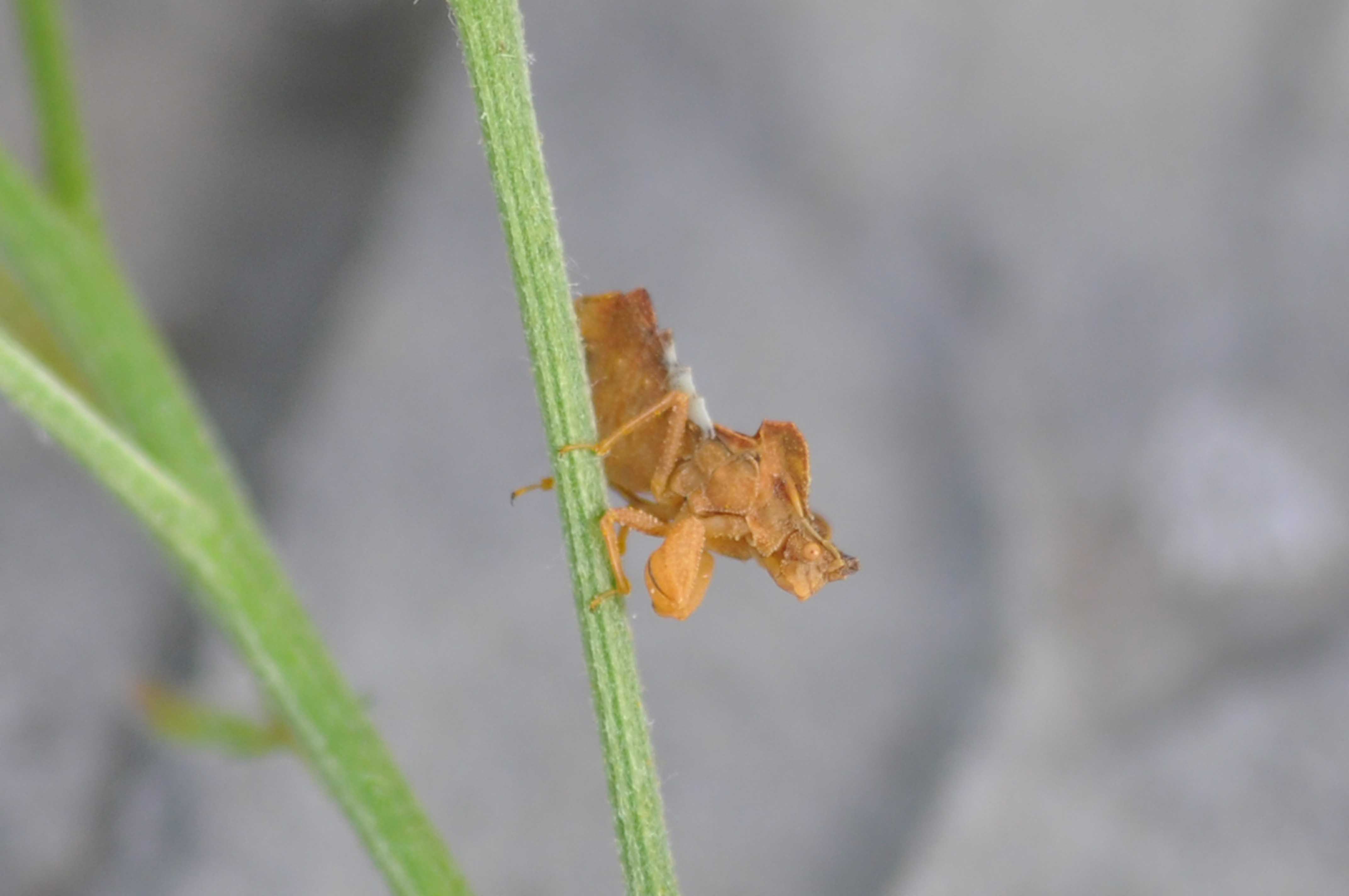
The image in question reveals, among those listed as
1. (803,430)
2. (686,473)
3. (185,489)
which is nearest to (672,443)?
(686,473)

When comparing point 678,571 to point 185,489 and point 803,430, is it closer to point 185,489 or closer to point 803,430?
point 185,489

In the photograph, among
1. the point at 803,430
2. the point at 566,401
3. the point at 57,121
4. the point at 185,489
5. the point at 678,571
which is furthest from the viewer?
the point at 803,430

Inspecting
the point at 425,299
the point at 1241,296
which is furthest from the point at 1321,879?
the point at 425,299

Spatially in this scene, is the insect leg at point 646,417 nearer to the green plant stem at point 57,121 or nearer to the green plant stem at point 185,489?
the green plant stem at point 185,489

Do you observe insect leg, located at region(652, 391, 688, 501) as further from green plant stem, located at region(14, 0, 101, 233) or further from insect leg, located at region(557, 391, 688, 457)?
green plant stem, located at region(14, 0, 101, 233)

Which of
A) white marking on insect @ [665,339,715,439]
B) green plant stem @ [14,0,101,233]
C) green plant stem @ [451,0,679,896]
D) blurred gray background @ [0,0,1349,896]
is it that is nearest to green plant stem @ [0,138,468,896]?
green plant stem @ [14,0,101,233]

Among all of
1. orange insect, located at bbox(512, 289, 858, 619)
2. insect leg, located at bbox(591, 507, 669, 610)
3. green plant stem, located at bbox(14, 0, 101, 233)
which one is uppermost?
green plant stem, located at bbox(14, 0, 101, 233)
